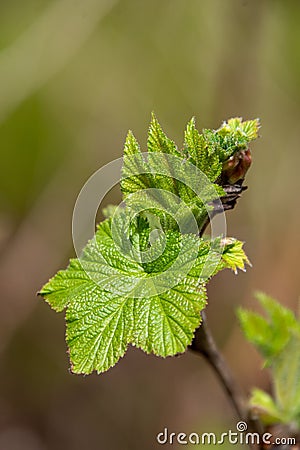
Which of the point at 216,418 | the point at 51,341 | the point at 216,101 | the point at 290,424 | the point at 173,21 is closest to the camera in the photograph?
the point at 290,424

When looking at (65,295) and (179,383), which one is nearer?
(65,295)

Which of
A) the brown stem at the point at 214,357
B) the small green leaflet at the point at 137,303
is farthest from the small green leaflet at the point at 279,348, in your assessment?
the small green leaflet at the point at 137,303

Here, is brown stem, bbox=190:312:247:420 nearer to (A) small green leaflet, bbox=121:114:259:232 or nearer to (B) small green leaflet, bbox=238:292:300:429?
(B) small green leaflet, bbox=238:292:300:429

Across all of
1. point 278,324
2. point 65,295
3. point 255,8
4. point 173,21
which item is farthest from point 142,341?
point 173,21

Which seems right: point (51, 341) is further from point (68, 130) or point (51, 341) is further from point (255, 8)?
point (255, 8)

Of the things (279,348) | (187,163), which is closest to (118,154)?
(279,348)

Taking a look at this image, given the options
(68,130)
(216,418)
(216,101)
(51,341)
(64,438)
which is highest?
(216,101)

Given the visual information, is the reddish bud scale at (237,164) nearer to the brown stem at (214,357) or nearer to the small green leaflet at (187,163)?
the small green leaflet at (187,163)
